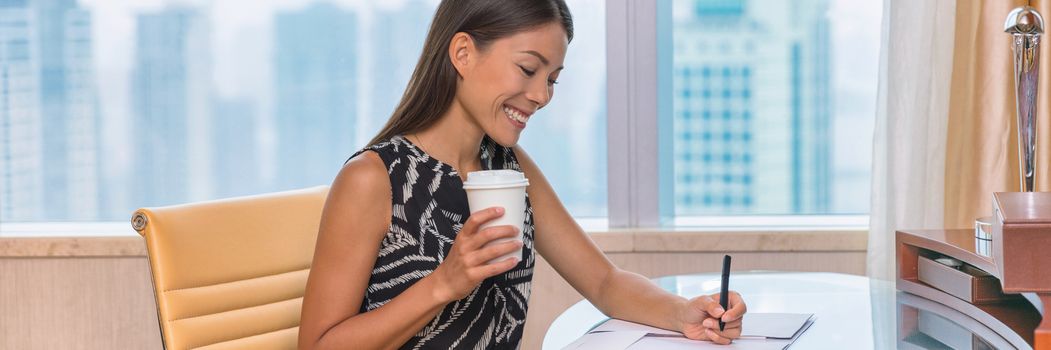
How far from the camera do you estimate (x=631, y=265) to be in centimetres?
276

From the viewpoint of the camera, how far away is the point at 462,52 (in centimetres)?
151

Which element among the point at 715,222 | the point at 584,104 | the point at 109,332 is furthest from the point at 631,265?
the point at 109,332

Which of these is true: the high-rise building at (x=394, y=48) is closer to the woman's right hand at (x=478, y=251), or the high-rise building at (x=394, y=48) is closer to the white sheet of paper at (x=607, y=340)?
the white sheet of paper at (x=607, y=340)

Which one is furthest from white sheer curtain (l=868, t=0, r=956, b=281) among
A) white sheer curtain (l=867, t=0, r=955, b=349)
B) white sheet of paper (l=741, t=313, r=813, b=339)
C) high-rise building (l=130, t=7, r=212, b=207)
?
high-rise building (l=130, t=7, r=212, b=207)

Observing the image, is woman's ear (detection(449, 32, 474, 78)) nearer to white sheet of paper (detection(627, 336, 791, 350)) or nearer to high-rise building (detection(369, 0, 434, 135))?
white sheet of paper (detection(627, 336, 791, 350))

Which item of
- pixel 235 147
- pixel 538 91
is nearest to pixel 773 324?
pixel 538 91

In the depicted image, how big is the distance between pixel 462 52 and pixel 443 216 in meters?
0.25

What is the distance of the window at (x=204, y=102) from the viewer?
9.45ft

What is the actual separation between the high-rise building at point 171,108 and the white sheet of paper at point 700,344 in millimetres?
1898

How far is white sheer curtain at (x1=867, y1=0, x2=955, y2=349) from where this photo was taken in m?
2.44

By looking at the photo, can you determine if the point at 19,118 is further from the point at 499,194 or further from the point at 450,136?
the point at 499,194

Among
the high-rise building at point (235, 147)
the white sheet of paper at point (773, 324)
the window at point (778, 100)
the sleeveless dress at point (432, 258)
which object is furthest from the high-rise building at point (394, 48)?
the white sheet of paper at point (773, 324)

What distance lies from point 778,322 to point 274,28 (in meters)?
1.88

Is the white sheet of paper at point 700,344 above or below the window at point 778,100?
below
